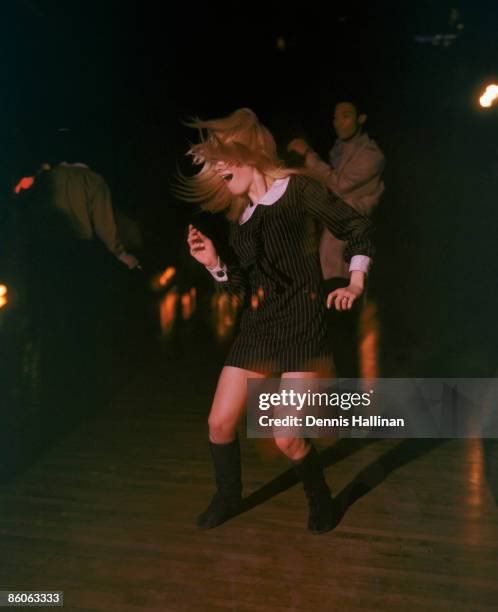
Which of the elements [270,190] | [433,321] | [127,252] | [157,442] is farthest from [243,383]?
[433,321]

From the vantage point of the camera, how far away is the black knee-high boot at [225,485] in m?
2.61

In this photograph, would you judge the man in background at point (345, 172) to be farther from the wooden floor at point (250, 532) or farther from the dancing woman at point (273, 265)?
the dancing woman at point (273, 265)

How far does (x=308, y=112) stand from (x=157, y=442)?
3093 mm

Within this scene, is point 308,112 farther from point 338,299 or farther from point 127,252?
point 338,299

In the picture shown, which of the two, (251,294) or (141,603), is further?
(251,294)

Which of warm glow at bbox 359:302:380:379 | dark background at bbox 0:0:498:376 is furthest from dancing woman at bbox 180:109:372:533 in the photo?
warm glow at bbox 359:302:380:379

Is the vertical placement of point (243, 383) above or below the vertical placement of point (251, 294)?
below

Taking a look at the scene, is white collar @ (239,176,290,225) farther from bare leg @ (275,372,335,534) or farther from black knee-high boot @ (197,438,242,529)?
black knee-high boot @ (197,438,242,529)

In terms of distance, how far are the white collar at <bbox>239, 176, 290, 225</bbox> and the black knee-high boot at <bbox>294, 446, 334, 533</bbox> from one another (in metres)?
1.05

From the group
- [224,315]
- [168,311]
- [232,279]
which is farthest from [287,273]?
[224,315]

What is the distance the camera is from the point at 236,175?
2.51 m

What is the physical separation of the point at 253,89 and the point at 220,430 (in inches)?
125

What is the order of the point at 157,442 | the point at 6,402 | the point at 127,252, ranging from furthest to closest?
the point at 127,252 → the point at 6,402 → the point at 157,442

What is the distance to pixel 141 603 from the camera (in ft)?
6.87
